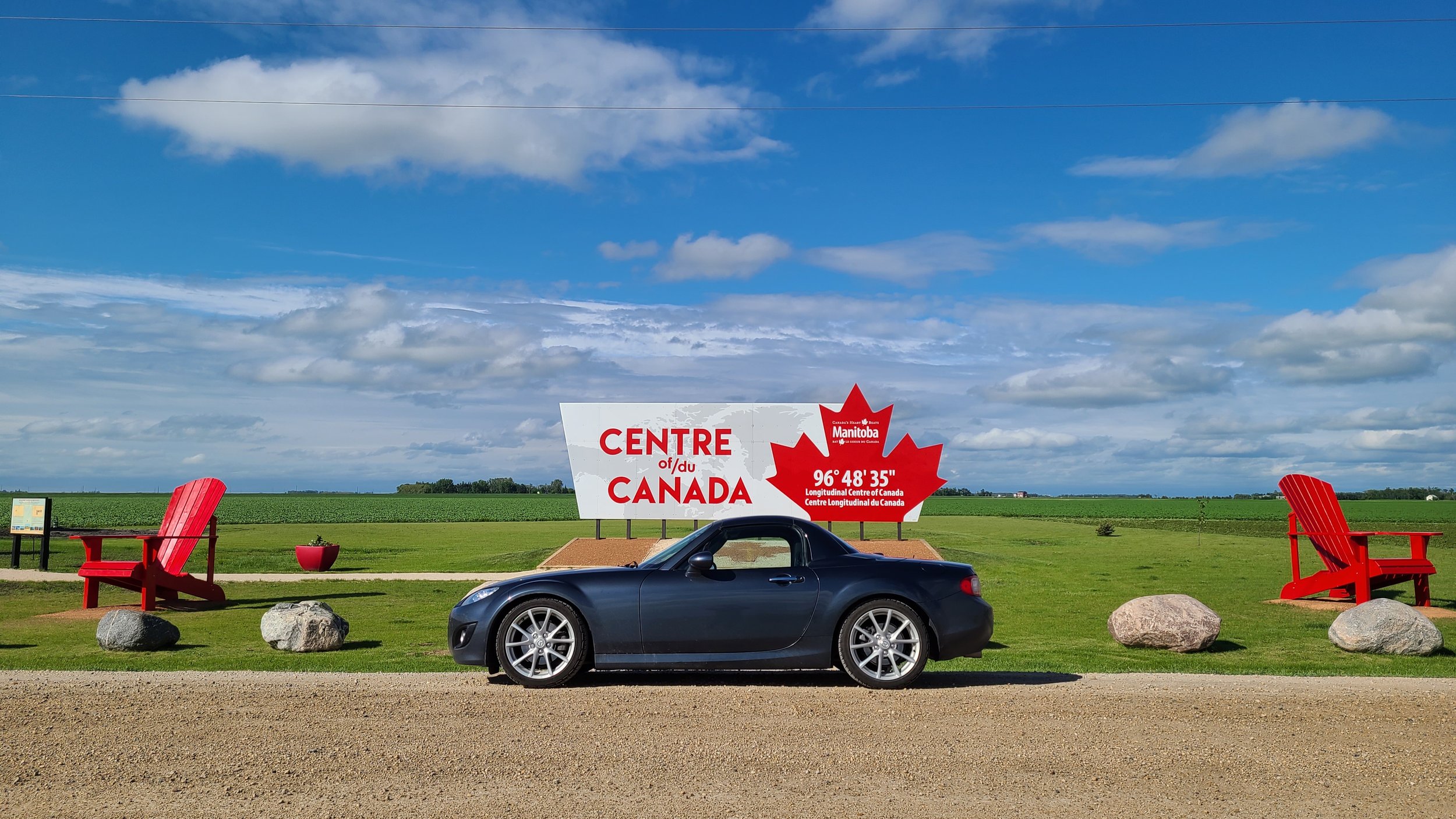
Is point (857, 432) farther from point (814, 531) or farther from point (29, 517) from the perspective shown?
point (29, 517)

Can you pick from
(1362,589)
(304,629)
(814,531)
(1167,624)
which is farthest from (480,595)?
(1362,589)

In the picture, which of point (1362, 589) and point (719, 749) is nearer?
point (719, 749)

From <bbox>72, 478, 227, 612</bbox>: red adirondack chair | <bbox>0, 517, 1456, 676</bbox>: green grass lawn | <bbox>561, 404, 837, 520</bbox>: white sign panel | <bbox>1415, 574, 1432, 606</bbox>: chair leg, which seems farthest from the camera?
<bbox>561, 404, 837, 520</bbox>: white sign panel

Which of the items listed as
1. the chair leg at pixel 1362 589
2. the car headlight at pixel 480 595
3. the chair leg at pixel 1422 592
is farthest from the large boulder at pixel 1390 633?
the car headlight at pixel 480 595

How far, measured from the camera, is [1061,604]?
703 inches

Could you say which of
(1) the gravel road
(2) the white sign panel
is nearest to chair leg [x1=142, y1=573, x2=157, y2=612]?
(1) the gravel road

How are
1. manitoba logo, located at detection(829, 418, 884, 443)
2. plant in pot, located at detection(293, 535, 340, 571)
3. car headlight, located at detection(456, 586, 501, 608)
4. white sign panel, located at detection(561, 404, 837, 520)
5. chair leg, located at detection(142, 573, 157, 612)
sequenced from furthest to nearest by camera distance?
1. plant in pot, located at detection(293, 535, 340, 571)
2. white sign panel, located at detection(561, 404, 837, 520)
3. manitoba logo, located at detection(829, 418, 884, 443)
4. chair leg, located at detection(142, 573, 157, 612)
5. car headlight, located at detection(456, 586, 501, 608)

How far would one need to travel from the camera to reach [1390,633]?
478 inches

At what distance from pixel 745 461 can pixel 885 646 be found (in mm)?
14965

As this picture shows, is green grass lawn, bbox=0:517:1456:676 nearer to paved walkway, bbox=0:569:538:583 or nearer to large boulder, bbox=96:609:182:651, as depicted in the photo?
large boulder, bbox=96:609:182:651

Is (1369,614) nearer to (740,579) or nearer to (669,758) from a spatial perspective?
(740,579)

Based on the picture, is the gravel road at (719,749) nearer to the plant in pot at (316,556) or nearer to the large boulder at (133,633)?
the large boulder at (133,633)

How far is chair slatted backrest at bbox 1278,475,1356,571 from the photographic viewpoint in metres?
17.2

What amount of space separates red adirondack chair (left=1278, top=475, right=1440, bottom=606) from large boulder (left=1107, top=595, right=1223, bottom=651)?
580 centimetres
